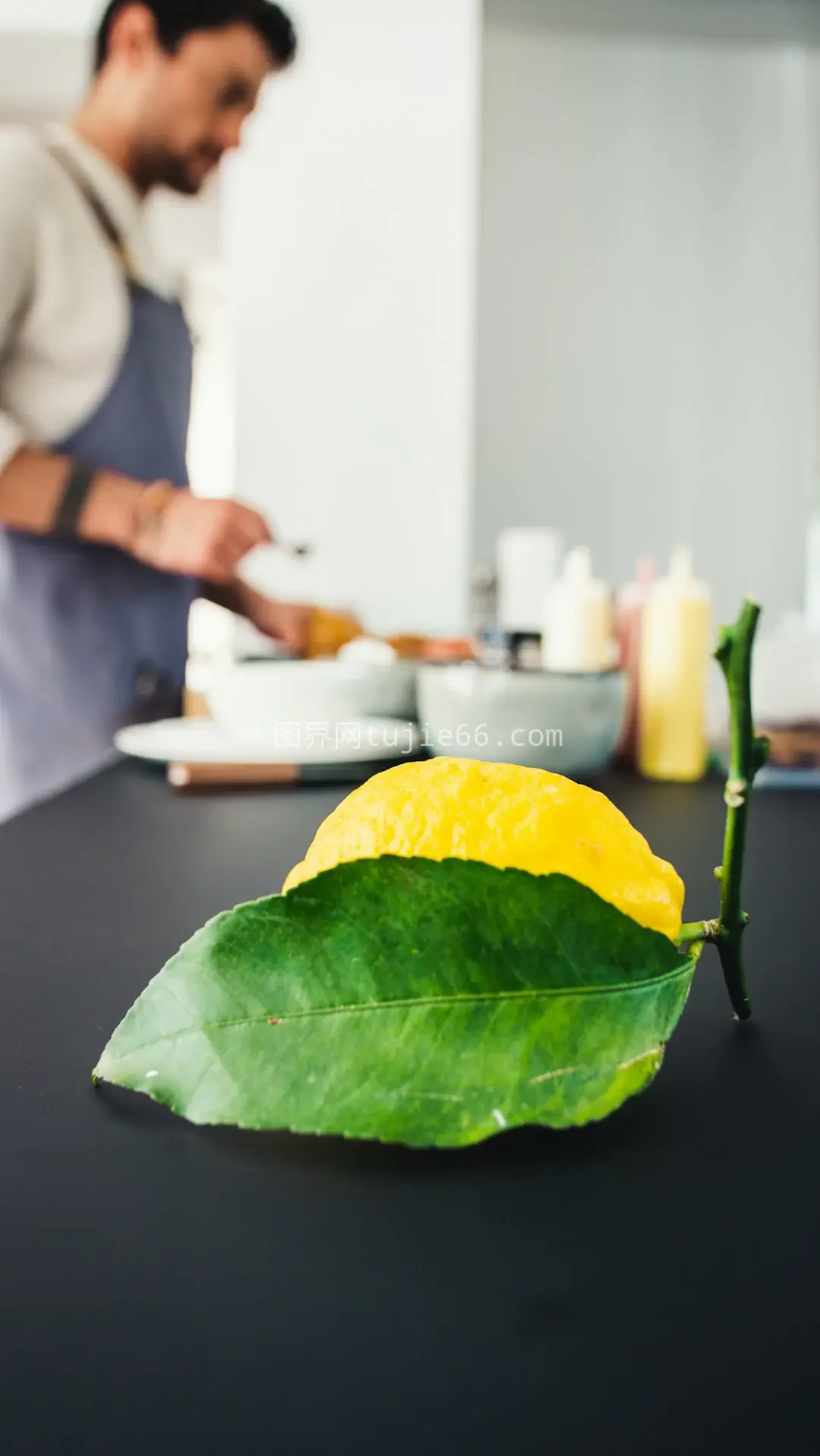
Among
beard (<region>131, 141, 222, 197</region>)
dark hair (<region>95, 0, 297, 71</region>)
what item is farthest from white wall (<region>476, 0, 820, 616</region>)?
beard (<region>131, 141, 222, 197</region>)

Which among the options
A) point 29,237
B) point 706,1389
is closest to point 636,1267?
point 706,1389

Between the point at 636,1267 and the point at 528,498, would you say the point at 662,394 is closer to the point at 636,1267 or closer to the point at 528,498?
the point at 528,498

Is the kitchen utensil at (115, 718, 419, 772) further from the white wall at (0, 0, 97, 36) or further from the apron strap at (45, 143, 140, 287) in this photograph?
the white wall at (0, 0, 97, 36)

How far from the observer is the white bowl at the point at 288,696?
0.83m

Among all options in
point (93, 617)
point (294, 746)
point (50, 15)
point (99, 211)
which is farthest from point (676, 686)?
point (50, 15)

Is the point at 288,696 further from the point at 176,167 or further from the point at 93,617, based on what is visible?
the point at 176,167

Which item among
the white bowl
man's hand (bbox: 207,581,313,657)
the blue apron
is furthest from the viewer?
the blue apron

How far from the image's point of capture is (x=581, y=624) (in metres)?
0.94

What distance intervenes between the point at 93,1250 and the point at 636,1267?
95mm

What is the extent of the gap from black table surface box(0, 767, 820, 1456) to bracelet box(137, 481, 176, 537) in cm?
132

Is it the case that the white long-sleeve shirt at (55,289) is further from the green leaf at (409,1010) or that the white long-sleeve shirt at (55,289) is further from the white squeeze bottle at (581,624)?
the green leaf at (409,1010)

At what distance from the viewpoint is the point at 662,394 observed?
2506 mm

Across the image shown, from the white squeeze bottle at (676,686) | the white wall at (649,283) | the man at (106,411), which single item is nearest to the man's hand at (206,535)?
the man at (106,411)

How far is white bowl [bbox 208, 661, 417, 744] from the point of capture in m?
0.83
